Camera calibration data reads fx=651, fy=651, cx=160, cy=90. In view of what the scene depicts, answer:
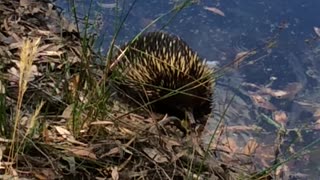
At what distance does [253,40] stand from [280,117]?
0.55 m

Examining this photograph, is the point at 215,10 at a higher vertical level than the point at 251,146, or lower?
higher

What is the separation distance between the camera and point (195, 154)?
180cm

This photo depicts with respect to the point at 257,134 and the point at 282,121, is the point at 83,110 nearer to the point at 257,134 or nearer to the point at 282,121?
the point at 257,134

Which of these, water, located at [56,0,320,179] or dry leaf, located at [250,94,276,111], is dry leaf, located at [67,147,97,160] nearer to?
water, located at [56,0,320,179]

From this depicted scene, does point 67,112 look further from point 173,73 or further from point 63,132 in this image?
point 173,73

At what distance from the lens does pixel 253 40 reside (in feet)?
10.4

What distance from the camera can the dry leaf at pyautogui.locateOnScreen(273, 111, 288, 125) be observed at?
273 centimetres

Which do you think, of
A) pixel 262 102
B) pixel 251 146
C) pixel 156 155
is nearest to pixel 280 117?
pixel 262 102

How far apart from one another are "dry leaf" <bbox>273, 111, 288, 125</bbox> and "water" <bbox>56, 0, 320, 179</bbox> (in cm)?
2

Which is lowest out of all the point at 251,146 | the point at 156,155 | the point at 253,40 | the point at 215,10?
the point at 251,146

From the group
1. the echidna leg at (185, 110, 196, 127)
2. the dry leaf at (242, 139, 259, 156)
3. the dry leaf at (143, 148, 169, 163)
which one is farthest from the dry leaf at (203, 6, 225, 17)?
the dry leaf at (143, 148, 169, 163)

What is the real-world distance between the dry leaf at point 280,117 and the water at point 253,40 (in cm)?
2

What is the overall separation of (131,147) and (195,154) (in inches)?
8.5

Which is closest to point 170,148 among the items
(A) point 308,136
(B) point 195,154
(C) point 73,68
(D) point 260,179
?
(B) point 195,154
